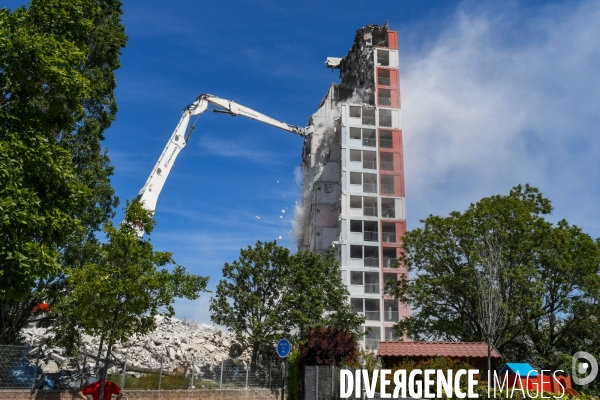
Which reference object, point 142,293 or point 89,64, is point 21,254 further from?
point 89,64

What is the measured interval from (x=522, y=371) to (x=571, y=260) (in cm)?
1157

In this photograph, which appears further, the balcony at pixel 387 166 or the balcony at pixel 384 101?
the balcony at pixel 384 101

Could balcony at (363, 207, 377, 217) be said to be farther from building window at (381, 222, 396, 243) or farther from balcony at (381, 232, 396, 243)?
balcony at (381, 232, 396, 243)

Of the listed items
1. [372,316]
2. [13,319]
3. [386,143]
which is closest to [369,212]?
[386,143]

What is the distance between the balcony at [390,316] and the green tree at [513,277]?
50.7 feet

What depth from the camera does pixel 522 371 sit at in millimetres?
22062

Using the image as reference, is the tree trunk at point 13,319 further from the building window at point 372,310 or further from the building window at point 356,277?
the building window at point 356,277

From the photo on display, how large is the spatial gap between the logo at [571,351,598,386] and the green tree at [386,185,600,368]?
1.36 meters

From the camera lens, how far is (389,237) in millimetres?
53594

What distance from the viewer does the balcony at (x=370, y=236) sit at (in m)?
52.8

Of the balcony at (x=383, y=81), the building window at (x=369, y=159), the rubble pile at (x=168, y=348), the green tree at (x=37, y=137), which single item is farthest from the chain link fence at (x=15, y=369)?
the balcony at (x=383, y=81)

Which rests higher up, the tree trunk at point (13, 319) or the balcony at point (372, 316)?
the balcony at point (372, 316)

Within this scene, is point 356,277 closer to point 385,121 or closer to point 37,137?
point 385,121

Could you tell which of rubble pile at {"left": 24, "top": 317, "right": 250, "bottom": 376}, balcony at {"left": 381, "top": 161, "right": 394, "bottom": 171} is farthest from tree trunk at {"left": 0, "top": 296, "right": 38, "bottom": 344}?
balcony at {"left": 381, "top": 161, "right": 394, "bottom": 171}
